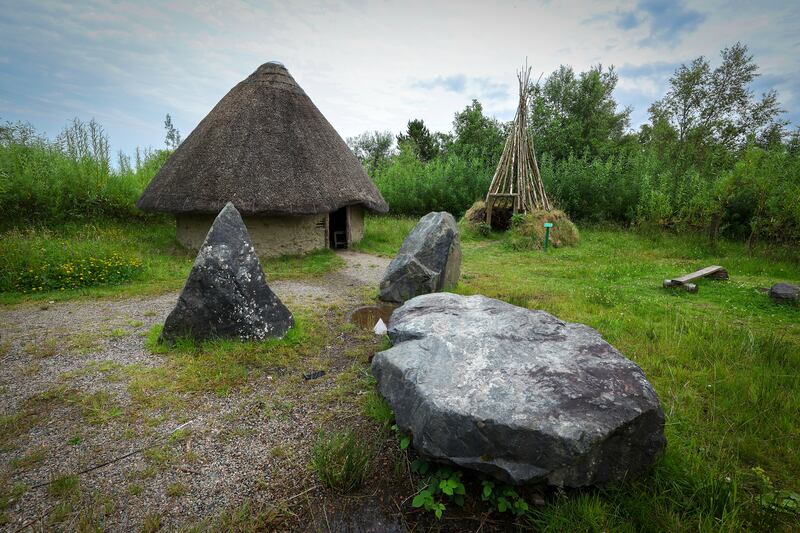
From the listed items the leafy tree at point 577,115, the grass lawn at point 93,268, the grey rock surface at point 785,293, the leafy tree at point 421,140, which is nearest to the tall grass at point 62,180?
the grass lawn at point 93,268

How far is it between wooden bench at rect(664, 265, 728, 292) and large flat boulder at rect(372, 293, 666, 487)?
4511mm

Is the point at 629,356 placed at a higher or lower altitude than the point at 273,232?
lower

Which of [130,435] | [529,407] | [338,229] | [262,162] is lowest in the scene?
[130,435]

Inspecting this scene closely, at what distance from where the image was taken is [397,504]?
235cm

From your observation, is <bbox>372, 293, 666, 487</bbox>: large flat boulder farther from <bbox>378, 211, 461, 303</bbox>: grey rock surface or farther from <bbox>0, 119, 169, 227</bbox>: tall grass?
<bbox>0, 119, 169, 227</bbox>: tall grass

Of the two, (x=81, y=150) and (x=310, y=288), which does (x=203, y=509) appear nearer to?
(x=310, y=288)

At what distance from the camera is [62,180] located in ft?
34.7

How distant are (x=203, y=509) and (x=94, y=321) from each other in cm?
428

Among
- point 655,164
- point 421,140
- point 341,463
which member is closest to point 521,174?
point 655,164

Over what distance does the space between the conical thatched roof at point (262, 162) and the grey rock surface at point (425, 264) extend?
11.3ft

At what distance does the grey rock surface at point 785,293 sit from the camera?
5.44m

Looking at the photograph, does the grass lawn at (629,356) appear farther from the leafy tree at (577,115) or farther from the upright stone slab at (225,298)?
the leafy tree at (577,115)

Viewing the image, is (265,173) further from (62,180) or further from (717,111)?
(717,111)

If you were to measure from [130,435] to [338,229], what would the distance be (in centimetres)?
856
